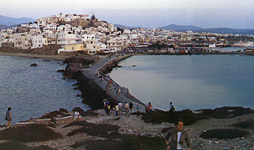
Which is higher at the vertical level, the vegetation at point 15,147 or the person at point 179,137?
the person at point 179,137

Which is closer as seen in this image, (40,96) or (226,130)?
(226,130)

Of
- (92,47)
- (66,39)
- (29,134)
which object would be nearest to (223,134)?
(29,134)

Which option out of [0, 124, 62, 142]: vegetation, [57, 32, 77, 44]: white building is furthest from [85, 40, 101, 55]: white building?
[0, 124, 62, 142]: vegetation

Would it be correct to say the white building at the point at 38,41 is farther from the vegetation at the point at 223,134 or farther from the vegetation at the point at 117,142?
the vegetation at the point at 223,134

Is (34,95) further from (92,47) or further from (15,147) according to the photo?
(92,47)

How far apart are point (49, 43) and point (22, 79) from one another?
32.1 meters

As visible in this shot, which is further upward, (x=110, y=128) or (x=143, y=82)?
(x=110, y=128)

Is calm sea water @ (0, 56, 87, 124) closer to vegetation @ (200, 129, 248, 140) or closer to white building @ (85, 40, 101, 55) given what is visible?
vegetation @ (200, 129, 248, 140)

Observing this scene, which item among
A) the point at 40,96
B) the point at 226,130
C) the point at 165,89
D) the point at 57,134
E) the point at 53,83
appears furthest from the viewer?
the point at 53,83

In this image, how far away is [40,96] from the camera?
19.3 meters

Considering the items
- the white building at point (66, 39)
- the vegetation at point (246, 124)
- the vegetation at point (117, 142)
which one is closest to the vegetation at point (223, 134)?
the vegetation at point (246, 124)

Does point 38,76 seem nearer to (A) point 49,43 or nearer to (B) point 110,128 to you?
(B) point 110,128

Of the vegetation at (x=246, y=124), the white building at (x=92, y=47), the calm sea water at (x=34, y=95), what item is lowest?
the calm sea water at (x=34, y=95)

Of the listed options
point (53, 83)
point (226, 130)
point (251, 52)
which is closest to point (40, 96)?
point (53, 83)
